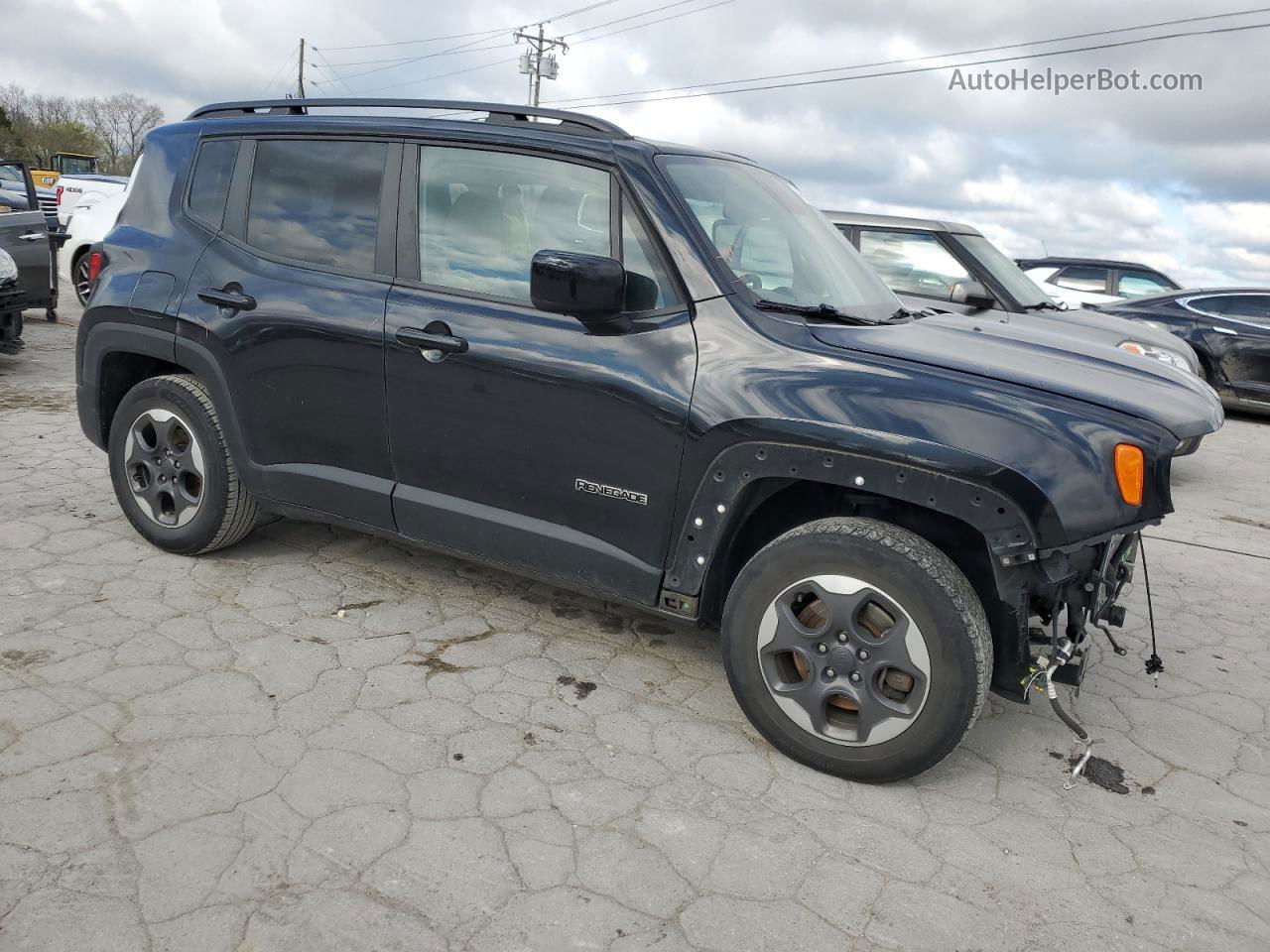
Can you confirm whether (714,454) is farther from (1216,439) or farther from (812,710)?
(1216,439)

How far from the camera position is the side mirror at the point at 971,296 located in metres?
6.77

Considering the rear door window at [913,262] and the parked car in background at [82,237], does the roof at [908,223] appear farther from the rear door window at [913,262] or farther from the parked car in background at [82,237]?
the parked car in background at [82,237]

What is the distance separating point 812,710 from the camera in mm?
2992

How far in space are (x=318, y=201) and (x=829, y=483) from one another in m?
2.28

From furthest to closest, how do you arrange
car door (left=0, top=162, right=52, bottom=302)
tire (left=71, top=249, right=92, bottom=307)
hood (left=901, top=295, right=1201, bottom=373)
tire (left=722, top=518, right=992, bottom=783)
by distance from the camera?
tire (left=71, top=249, right=92, bottom=307), car door (left=0, top=162, right=52, bottom=302), hood (left=901, top=295, right=1201, bottom=373), tire (left=722, top=518, right=992, bottom=783)

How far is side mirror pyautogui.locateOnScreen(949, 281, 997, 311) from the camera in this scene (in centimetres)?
677

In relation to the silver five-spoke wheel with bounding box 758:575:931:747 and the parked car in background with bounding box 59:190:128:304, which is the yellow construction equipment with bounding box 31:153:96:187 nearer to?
the parked car in background with bounding box 59:190:128:304

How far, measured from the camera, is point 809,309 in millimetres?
3256

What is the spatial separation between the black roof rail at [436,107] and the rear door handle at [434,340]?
812mm

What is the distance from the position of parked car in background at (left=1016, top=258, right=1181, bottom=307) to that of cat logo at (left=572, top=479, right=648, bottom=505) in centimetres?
1130

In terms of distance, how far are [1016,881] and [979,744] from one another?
750 mm

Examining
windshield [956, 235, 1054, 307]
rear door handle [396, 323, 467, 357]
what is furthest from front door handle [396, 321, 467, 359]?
windshield [956, 235, 1054, 307]

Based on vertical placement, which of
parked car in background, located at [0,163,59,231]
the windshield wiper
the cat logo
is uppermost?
parked car in background, located at [0,163,59,231]

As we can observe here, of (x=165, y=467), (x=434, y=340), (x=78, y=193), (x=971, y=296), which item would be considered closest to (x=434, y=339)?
(x=434, y=340)
